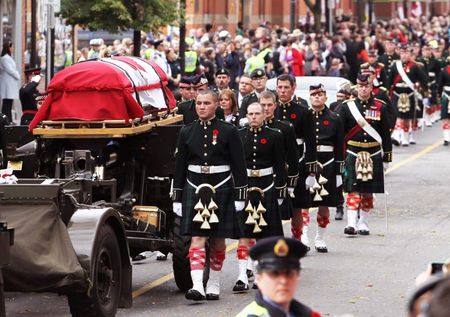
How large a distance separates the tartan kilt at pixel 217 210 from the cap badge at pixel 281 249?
6.88m

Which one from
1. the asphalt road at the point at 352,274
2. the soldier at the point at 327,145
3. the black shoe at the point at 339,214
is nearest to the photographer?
the asphalt road at the point at 352,274

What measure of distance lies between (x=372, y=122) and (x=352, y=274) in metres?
3.55

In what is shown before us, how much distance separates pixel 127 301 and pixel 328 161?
525 centimetres

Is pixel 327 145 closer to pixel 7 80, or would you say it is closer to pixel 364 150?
pixel 364 150

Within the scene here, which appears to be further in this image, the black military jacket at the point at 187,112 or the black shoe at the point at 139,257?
the black shoe at the point at 139,257

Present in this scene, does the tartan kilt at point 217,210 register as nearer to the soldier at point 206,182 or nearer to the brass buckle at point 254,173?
the soldier at point 206,182

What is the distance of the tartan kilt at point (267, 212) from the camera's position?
14.1m

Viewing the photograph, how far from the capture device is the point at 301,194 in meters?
15.9

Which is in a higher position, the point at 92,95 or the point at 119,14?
the point at 119,14

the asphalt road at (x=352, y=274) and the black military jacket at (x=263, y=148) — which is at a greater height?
the black military jacket at (x=263, y=148)

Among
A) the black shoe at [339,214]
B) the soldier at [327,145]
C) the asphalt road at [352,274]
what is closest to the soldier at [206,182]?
the asphalt road at [352,274]

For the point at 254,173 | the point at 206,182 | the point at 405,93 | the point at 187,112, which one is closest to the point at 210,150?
the point at 206,182

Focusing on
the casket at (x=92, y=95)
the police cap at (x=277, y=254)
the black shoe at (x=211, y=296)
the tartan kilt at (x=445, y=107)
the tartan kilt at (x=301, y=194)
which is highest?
the casket at (x=92, y=95)

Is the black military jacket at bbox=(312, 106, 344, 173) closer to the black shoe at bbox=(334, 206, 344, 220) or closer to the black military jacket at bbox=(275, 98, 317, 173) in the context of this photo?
the black military jacket at bbox=(275, 98, 317, 173)
